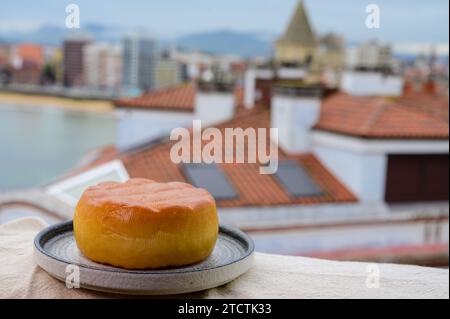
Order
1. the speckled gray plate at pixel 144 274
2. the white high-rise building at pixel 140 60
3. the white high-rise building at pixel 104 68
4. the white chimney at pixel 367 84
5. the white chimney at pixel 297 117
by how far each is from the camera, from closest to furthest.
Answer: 1. the speckled gray plate at pixel 144 274
2. the white chimney at pixel 297 117
3. the white chimney at pixel 367 84
4. the white high-rise building at pixel 140 60
5. the white high-rise building at pixel 104 68

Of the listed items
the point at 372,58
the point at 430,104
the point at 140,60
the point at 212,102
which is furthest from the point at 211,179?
the point at 140,60

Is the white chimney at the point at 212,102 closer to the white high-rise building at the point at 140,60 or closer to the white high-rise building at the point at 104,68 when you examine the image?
the white high-rise building at the point at 140,60

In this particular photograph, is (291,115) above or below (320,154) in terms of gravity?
above

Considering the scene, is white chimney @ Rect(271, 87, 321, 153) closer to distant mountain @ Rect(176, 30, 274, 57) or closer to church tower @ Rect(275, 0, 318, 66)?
church tower @ Rect(275, 0, 318, 66)

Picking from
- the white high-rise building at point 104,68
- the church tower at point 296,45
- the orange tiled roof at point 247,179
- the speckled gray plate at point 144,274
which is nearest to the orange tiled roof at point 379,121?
the orange tiled roof at point 247,179

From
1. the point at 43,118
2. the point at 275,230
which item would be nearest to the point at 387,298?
the point at 275,230
